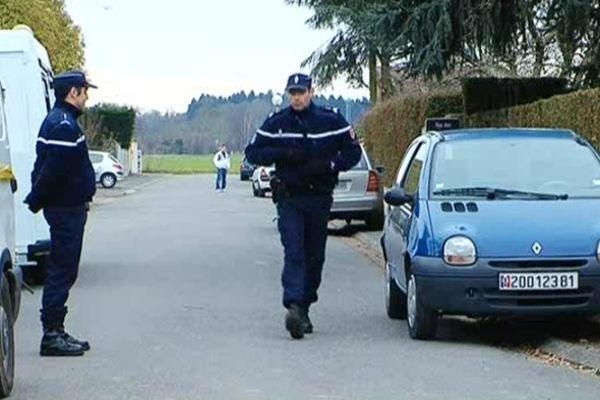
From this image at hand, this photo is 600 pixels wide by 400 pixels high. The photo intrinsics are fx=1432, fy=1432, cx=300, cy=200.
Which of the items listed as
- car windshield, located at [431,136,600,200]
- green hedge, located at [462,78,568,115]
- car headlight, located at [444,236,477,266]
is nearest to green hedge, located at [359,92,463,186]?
green hedge, located at [462,78,568,115]

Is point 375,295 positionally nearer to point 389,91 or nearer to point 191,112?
point 389,91

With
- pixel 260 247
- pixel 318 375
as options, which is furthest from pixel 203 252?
pixel 318 375

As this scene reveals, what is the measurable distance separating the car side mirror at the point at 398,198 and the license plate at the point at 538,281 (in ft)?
4.52

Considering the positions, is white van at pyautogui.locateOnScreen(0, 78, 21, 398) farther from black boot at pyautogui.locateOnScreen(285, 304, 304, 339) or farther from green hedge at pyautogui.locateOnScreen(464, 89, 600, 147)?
green hedge at pyautogui.locateOnScreen(464, 89, 600, 147)

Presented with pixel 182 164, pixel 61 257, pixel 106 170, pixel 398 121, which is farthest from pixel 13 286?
pixel 182 164

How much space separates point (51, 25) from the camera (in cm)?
3950

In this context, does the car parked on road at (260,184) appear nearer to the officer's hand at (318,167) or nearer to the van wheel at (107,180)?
the van wheel at (107,180)

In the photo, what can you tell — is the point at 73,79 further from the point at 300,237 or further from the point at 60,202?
the point at 300,237

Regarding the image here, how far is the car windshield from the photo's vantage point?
37.9 ft

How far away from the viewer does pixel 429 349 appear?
1090cm

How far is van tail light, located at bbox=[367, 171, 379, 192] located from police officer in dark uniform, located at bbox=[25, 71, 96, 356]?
15064mm

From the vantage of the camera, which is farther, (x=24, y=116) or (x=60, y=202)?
(x=24, y=116)

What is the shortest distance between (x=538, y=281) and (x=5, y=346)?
4.15 metres

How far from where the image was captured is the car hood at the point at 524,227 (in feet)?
35.0
